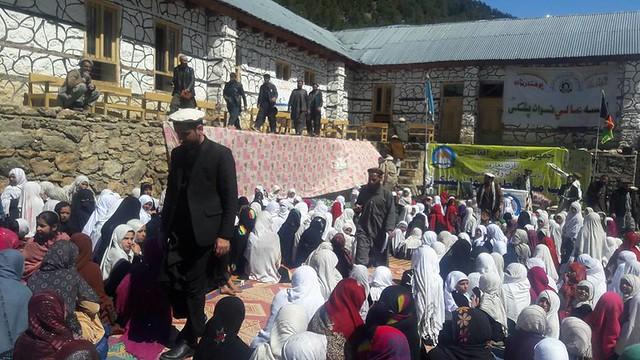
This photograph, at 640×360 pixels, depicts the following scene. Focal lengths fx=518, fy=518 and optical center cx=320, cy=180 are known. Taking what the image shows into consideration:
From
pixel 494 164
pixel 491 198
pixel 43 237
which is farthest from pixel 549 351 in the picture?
pixel 494 164

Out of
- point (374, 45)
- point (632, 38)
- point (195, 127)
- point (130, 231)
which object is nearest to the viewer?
point (195, 127)

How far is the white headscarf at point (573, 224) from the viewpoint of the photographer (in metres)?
8.34

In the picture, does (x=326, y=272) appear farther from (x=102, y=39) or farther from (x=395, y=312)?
(x=102, y=39)

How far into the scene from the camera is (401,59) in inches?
745

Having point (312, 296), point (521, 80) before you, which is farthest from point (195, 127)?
point (521, 80)

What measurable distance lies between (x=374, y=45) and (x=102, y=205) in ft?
52.1

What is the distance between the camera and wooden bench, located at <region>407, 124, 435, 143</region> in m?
17.7

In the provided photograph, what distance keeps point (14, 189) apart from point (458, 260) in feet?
18.6

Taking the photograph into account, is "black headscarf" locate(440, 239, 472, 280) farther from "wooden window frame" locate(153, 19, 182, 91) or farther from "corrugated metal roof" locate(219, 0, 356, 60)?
"corrugated metal roof" locate(219, 0, 356, 60)

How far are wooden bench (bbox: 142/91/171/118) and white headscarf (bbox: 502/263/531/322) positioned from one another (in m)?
7.28

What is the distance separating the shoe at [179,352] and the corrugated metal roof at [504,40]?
53.0ft

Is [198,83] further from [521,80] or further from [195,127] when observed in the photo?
[521,80]

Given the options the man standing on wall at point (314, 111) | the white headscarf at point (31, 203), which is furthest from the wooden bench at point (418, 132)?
the white headscarf at point (31, 203)

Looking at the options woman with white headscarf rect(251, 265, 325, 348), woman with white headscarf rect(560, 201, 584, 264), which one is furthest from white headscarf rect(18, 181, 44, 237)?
woman with white headscarf rect(560, 201, 584, 264)
